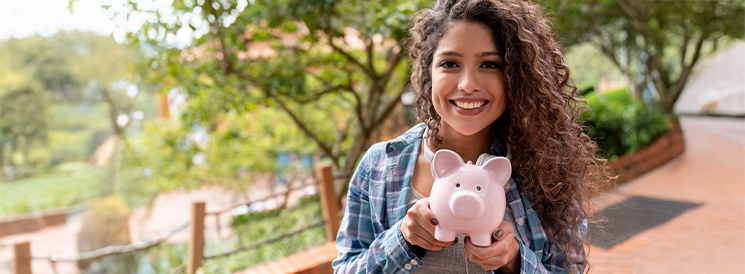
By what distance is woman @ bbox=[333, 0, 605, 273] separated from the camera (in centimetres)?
105

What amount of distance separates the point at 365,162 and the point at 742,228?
3.84m

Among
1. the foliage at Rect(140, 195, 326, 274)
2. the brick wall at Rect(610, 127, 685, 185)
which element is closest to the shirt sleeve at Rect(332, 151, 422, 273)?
the foliage at Rect(140, 195, 326, 274)

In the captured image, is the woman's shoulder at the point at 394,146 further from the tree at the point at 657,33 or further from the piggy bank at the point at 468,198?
the tree at the point at 657,33

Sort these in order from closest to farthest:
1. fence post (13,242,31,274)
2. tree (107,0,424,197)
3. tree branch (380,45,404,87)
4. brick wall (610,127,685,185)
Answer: fence post (13,242,31,274) → tree (107,0,424,197) → tree branch (380,45,404,87) → brick wall (610,127,685,185)

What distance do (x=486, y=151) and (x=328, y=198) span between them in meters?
2.16

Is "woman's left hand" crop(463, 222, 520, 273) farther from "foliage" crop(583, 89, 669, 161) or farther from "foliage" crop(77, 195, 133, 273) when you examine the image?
"foliage" crop(77, 195, 133, 273)

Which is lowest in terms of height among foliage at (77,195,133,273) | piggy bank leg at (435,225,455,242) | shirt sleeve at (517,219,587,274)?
foliage at (77,195,133,273)

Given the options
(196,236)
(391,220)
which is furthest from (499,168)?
(196,236)

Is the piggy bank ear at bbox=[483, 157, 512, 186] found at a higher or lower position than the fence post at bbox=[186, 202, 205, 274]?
higher

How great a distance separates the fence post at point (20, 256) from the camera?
271 cm

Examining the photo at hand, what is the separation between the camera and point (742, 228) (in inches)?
143

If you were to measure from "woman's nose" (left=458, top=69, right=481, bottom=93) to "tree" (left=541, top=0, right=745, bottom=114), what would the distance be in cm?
577

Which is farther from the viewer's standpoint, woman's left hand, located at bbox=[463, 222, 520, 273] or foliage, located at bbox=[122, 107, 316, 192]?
foliage, located at bbox=[122, 107, 316, 192]

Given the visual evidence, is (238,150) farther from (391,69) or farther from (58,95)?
(58,95)
